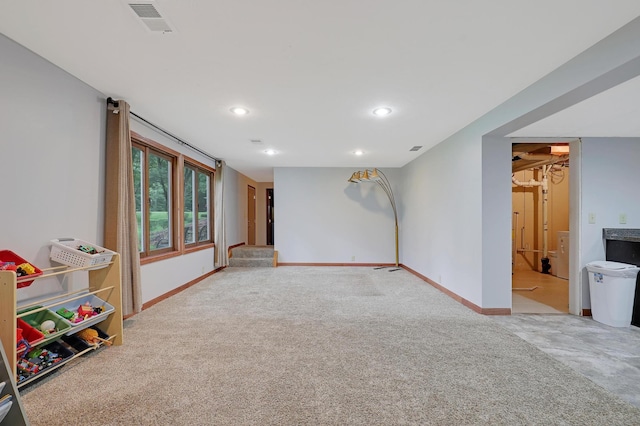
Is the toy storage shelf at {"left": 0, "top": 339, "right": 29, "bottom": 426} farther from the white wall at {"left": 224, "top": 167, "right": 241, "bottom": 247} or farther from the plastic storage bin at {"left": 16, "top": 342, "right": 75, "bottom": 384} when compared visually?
the white wall at {"left": 224, "top": 167, "right": 241, "bottom": 247}

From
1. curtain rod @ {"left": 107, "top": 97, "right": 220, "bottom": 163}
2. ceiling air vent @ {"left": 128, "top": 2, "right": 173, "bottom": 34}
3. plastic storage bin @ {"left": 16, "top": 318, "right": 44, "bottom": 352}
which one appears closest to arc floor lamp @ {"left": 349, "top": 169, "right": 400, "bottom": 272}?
curtain rod @ {"left": 107, "top": 97, "right": 220, "bottom": 163}

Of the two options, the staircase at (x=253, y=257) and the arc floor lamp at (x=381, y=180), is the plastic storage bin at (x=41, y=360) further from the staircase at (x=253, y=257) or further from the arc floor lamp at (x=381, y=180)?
the arc floor lamp at (x=381, y=180)

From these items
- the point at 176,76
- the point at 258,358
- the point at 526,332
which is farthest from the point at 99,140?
the point at 526,332

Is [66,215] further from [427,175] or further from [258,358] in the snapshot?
[427,175]

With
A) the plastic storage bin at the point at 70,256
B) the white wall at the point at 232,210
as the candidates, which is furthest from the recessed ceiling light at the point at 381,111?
the white wall at the point at 232,210

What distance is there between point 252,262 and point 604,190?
20.1 feet

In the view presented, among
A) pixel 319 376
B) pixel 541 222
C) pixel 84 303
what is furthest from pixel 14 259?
A: pixel 541 222

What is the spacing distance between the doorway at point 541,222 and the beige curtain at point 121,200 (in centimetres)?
545

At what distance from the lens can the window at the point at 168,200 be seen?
3.87m

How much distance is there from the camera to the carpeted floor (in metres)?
1.63

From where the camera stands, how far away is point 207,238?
603 cm

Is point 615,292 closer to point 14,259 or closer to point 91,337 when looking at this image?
point 91,337

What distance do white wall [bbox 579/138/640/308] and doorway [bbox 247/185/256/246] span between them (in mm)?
7579

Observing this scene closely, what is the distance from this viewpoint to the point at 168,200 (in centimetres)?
457
